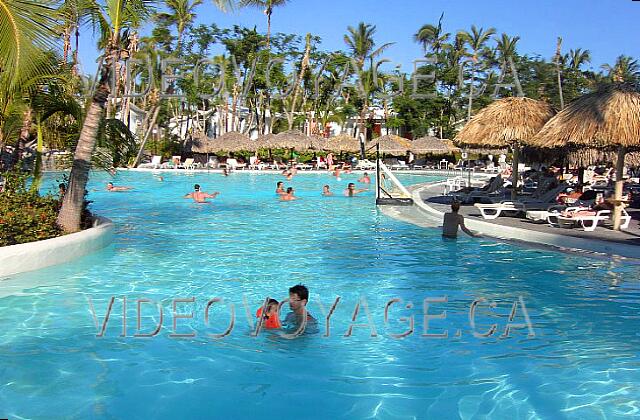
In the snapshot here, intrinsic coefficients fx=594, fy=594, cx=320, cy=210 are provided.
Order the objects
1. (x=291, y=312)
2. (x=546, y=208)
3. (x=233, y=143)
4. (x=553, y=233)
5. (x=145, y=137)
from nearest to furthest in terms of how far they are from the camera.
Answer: (x=291, y=312)
(x=553, y=233)
(x=546, y=208)
(x=145, y=137)
(x=233, y=143)

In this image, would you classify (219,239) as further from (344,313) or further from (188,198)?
(188,198)

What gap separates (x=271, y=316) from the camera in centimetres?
640

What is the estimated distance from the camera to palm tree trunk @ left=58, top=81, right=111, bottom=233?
1005 centimetres

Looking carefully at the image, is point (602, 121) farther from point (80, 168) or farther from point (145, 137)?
point (145, 137)

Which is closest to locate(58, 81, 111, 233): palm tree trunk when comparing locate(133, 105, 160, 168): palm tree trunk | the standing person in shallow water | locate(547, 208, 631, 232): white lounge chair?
the standing person in shallow water

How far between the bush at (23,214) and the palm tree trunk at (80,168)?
0.75 feet

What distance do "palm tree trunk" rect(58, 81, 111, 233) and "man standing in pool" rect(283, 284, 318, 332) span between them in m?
5.38

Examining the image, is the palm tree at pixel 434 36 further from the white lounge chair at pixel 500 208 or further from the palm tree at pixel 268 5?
the white lounge chair at pixel 500 208

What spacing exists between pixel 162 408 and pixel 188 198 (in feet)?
55.8

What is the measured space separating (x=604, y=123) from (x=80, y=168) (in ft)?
31.3

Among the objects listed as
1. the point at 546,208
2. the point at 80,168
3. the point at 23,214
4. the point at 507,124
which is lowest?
the point at 546,208

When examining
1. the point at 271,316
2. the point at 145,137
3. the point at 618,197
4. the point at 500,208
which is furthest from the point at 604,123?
the point at 145,137

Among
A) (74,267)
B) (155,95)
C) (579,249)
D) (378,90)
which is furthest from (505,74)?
(74,267)

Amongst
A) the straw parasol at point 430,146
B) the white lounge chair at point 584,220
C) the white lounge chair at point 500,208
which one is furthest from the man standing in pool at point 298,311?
the straw parasol at point 430,146
